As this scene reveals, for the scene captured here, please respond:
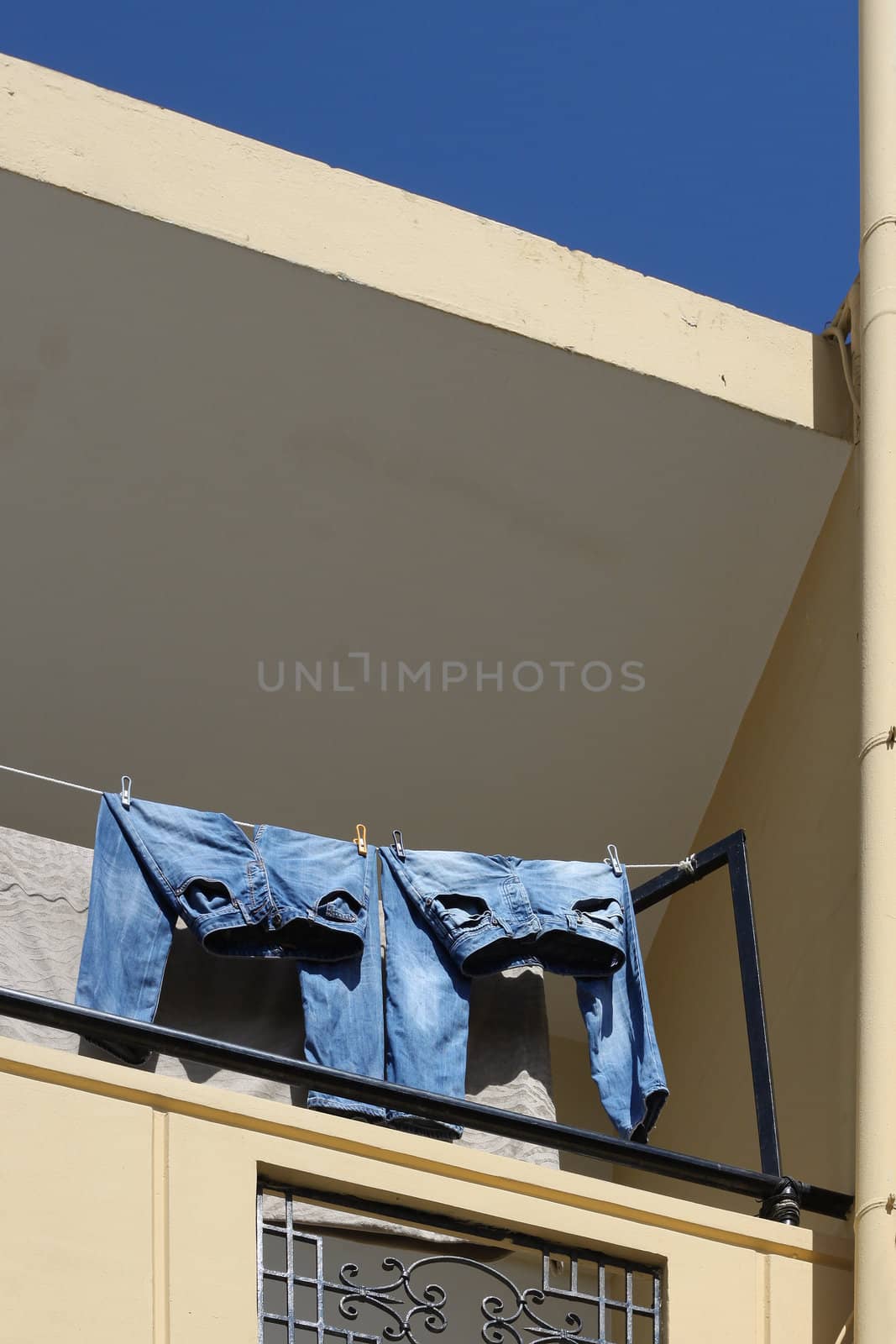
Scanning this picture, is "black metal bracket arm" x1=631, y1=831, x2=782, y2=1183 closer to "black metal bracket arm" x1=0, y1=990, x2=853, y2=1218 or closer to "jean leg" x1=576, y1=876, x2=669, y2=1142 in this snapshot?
"black metal bracket arm" x1=0, y1=990, x2=853, y2=1218

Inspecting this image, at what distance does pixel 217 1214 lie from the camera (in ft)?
17.6

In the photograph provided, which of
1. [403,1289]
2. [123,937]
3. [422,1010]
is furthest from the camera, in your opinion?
[422,1010]

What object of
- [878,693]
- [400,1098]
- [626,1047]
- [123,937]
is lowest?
[400,1098]

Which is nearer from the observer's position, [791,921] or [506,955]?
[506,955]

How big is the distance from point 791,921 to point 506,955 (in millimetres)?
1395

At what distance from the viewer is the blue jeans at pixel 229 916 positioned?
Result: 20.3 ft

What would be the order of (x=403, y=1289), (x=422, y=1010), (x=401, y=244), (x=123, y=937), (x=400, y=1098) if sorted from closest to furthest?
1. (x=400, y=1098)
2. (x=403, y=1289)
3. (x=123, y=937)
4. (x=422, y=1010)
5. (x=401, y=244)

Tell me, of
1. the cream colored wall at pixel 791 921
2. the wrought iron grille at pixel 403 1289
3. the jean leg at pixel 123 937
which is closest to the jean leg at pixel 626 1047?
the wrought iron grille at pixel 403 1289

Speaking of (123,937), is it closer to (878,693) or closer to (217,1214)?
(217,1214)

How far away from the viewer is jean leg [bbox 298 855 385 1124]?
624cm

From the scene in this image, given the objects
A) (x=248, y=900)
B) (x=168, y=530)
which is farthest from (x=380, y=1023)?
(x=168, y=530)

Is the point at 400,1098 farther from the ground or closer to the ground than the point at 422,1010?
closer to the ground

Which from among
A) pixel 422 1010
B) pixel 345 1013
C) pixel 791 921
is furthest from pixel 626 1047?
pixel 791 921

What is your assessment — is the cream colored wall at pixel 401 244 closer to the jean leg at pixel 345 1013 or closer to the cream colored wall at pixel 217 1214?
the jean leg at pixel 345 1013
